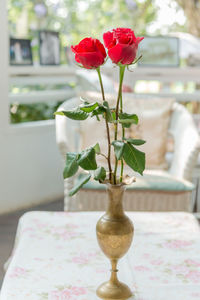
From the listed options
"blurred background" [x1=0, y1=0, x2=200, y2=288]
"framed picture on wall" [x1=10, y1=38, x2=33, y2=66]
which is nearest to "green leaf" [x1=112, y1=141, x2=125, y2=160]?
"blurred background" [x1=0, y1=0, x2=200, y2=288]

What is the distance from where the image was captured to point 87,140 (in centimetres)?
300

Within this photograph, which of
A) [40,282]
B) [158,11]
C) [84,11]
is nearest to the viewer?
[40,282]

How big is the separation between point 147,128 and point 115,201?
1784 mm

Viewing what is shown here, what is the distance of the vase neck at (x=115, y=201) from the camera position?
49.5 inches

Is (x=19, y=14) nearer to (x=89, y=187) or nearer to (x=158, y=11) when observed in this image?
(x=158, y=11)

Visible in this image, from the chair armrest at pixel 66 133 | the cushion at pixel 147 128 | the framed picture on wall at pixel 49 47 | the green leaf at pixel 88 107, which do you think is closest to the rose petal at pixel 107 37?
the green leaf at pixel 88 107

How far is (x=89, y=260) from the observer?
158 cm

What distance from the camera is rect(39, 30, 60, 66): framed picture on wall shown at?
12.4 feet

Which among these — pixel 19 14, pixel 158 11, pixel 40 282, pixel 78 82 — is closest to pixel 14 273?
pixel 40 282

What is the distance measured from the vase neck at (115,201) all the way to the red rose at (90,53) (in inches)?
11.5

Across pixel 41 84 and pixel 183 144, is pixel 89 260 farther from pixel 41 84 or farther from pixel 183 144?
pixel 41 84

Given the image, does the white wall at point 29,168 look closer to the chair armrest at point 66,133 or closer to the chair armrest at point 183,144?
the chair armrest at point 66,133

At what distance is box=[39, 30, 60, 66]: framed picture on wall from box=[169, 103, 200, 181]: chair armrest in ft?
3.67

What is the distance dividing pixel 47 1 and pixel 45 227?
2956 millimetres
